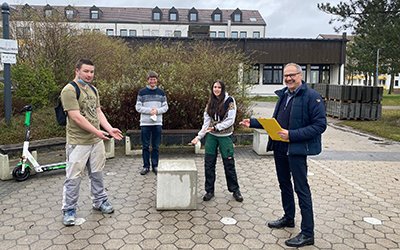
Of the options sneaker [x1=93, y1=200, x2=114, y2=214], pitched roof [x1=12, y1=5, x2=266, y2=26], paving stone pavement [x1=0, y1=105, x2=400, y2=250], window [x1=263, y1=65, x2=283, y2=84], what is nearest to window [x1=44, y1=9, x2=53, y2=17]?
paving stone pavement [x1=0, y1=105, x2=400, y2=250]

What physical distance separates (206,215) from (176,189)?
51 centimetres

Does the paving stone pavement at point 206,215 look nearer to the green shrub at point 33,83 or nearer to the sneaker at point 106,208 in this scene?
the sneaker at point 106,208

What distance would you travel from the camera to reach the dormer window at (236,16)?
53594 millimetres

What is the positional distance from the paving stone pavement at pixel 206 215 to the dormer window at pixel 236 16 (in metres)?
49.8

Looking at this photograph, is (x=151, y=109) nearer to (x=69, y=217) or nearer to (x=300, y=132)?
(x=69, y=217)

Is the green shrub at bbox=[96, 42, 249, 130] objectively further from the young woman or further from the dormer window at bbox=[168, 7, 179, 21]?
the dormer window at bbox=[168, 7, 179, 21]

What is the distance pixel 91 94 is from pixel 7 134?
15.6 feet

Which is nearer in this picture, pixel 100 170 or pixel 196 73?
pixel 100 170

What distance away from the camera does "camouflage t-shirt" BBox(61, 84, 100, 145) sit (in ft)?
12.5

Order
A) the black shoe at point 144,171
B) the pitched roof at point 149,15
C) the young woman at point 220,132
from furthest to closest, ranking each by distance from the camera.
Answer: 1. the pitched roof at point 149,15
2. the black shoe at point 144,171
3. the young woman at point 220,132

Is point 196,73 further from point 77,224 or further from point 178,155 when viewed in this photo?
point 77,224

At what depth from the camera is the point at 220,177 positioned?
19.9 ft

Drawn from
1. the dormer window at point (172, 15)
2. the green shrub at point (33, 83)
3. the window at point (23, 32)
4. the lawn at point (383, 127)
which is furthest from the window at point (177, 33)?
the green shrub at point (33, 83)

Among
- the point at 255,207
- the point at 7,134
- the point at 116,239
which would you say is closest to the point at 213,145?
the point at 255,207
